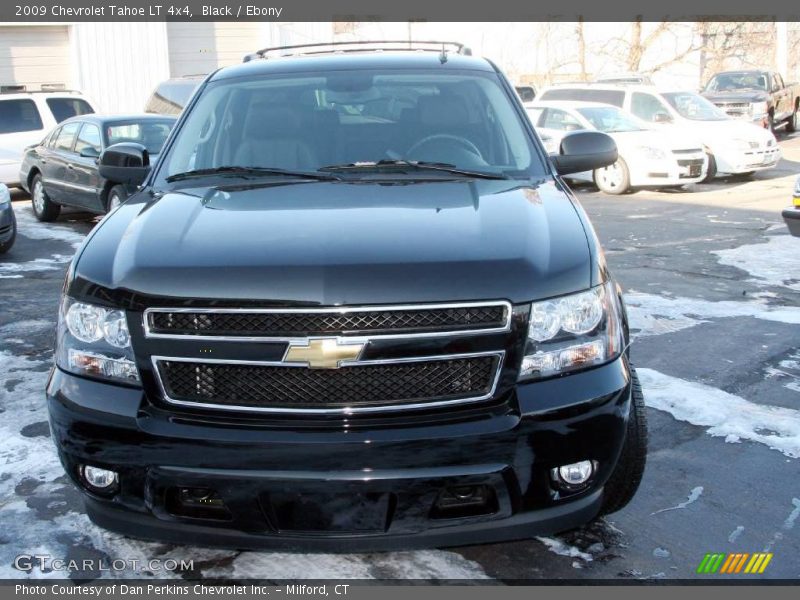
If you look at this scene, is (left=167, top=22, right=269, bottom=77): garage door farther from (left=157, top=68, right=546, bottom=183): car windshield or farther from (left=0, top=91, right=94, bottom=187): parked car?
(left=157, top=68, right=546, bottom=183): car windshield

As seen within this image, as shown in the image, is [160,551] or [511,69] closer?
[160,551]

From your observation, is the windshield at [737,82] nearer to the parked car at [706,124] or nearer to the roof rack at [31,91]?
the parked car at [706,124]

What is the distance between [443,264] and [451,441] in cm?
54

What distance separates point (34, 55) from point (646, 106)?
14.8 metres

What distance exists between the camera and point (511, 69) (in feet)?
130

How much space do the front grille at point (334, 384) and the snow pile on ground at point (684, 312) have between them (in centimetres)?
373

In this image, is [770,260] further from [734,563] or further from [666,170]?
[734,563]

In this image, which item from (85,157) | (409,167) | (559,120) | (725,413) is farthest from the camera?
(559,120)

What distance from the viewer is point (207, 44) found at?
24.2 m

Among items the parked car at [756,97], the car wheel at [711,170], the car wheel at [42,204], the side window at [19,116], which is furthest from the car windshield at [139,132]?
the parked car at [756,97]

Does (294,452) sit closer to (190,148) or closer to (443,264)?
(443,264)

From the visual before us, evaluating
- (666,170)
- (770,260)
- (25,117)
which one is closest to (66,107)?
(25,117)
